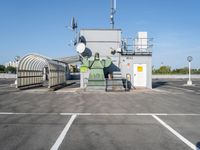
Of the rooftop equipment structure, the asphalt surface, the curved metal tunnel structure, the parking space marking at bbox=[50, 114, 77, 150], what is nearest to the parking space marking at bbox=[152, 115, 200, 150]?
the asphalt surface

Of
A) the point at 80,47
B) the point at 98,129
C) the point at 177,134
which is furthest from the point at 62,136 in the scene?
the point at 80,47

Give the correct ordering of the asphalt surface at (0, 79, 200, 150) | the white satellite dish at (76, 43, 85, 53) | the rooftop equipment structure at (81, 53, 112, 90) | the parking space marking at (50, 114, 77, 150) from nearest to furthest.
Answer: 1. the parking space marking at (50, 114, 77, 150)
2. the asphalt surface at (0, 79, 200, 150)
3. the rooftop equipment structure at (81, 53, 112, 90)
4. the white satellite dish at (76, 43, 85, 53)

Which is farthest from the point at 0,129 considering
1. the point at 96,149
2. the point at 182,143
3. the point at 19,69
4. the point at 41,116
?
the point at 19,69

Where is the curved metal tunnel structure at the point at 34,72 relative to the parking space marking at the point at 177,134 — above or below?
above

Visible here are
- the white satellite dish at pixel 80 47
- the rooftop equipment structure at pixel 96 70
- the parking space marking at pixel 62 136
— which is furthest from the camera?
the white satellite dish at pixel 80 47

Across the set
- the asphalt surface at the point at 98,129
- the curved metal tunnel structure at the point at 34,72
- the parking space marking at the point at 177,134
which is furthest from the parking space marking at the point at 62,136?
the curved metal tunnel structure at the point at 34,72

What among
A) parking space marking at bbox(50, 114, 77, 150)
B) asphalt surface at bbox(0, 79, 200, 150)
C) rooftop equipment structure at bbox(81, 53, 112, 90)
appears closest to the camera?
parking space marking at bbox(50, 114, 77, 150)

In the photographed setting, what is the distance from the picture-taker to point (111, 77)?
2423 centimetres

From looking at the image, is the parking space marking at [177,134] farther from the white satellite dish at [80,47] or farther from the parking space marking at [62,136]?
the white satellite dish at [80,47]

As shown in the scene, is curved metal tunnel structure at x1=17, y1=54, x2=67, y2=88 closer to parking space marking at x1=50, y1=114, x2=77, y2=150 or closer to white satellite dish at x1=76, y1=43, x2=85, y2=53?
white satellite dish at x1=76, y1=43, x2=85, y2=53

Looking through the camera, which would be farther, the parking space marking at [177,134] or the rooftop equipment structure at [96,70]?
the rooftop equipment structure at [96,70]

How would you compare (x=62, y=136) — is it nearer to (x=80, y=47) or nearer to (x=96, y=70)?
(x=96, y=70)

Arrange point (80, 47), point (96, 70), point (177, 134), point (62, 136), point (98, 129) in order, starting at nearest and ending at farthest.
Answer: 1. point (62, 136)
2. point (177, 134)
3. point (98, 129)
4. point (96, 70)
5. point (80, 47)

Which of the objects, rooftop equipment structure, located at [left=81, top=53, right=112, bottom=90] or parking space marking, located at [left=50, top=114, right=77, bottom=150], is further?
rooftop equipment structure, located at [left=81, top=53, right=112, bottom=90]
